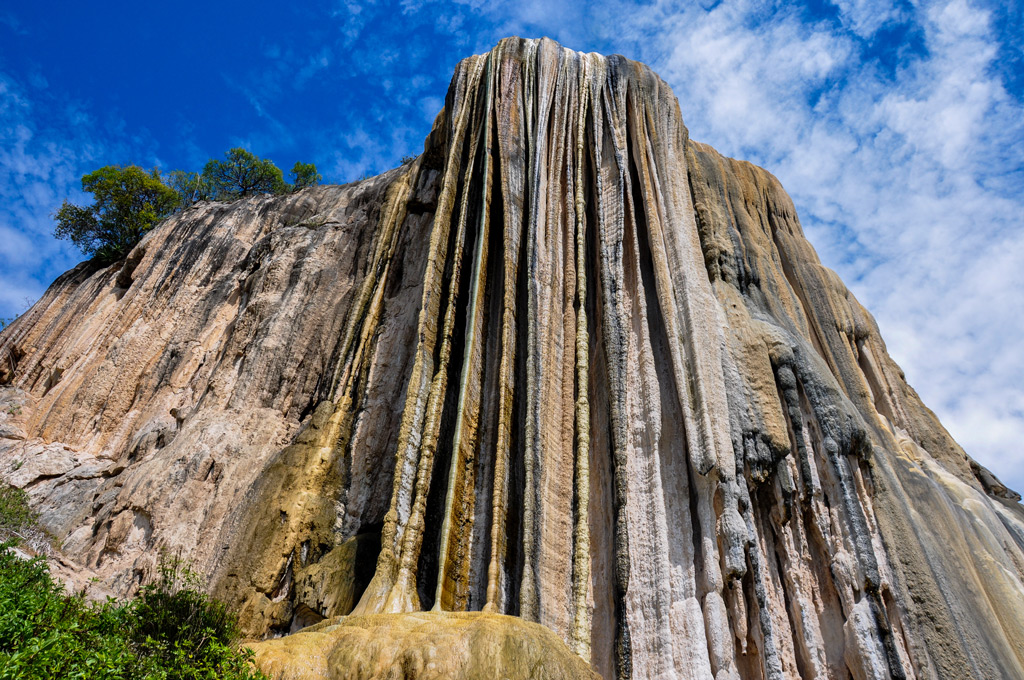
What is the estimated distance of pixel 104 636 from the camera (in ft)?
18.7

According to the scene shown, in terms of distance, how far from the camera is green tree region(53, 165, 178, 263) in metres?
20.1

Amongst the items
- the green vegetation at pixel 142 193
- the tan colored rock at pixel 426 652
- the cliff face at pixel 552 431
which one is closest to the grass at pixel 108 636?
the tan colored rock at pixel 426 652

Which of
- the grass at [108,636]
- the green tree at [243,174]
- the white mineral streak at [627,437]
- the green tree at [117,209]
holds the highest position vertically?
the green tree at [243,174]

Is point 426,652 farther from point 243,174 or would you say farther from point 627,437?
point 243,174

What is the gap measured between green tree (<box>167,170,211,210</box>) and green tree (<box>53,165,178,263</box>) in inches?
22.5

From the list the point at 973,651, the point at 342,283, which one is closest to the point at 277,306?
the point at 342,283

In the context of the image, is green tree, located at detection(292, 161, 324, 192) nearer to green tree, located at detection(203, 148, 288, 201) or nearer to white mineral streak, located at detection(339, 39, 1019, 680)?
green tree, located at detection(203, 148, 288, 201)

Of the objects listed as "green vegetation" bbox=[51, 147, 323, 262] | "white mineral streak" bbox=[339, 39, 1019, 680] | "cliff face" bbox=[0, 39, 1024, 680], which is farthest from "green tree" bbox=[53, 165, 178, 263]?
"white mineral streak" bbox=[339, 39, 1019, 680]

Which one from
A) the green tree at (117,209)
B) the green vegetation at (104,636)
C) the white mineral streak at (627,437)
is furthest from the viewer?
the green tree at (117,209)

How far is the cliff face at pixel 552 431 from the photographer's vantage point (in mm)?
7387

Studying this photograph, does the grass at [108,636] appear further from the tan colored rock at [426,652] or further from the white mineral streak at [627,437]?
the white mineral streak at [627,437]

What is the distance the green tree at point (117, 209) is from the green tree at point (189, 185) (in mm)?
571

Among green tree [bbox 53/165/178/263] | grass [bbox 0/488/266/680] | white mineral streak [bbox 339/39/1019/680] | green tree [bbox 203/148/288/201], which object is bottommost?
grass [bbox 0/488/266/680]

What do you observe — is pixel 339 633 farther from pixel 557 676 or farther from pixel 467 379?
pixel 467 379
